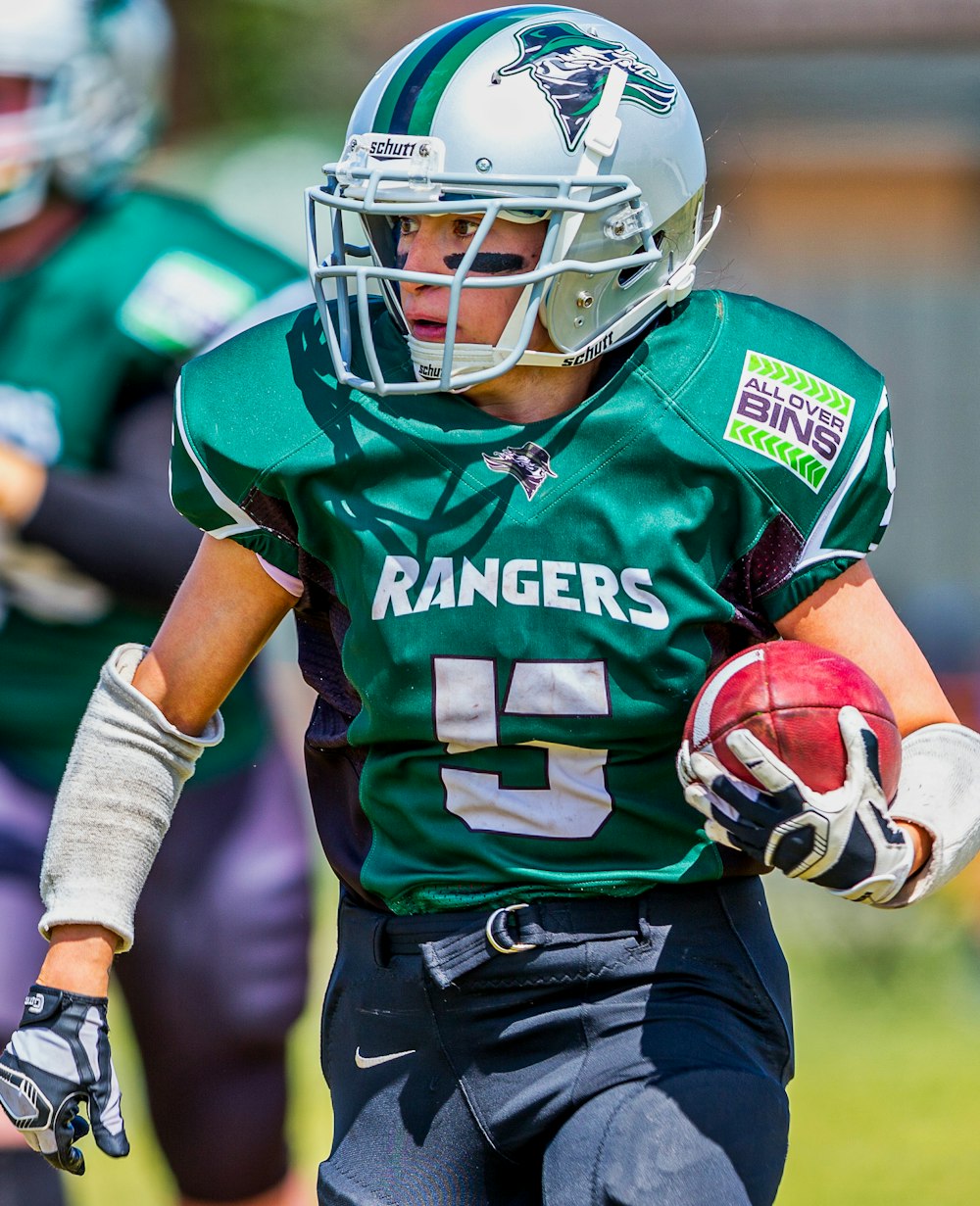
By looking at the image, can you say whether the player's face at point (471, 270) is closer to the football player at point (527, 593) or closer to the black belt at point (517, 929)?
the football player at point (527, 593)

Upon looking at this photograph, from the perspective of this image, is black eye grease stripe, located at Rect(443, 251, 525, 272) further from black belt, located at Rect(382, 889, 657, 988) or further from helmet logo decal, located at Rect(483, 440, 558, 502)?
black belt, located at Rect(382, 889, 657, 988)

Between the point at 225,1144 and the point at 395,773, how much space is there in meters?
1.68

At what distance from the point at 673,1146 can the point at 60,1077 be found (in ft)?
2.42

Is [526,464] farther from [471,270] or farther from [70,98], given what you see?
[70,98]

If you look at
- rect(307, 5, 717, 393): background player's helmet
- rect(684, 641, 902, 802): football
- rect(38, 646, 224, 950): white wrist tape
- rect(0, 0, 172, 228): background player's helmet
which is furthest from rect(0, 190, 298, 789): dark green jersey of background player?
rect(684, 641, 902, 802): football

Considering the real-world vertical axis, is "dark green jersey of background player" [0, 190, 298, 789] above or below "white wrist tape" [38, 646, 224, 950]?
below

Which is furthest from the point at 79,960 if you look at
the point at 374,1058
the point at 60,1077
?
the point at 374,1058

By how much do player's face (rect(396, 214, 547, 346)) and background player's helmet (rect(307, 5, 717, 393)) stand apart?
2 cm

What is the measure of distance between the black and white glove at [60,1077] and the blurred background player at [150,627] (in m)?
1.37

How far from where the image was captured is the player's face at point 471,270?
243cm

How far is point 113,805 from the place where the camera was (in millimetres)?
2547

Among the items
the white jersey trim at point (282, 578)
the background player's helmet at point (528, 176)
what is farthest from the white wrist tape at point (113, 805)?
the background player's helmet at point (528, 176)

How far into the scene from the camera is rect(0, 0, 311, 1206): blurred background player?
384 centimetres

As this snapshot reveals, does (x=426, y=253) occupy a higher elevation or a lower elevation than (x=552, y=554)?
higher
